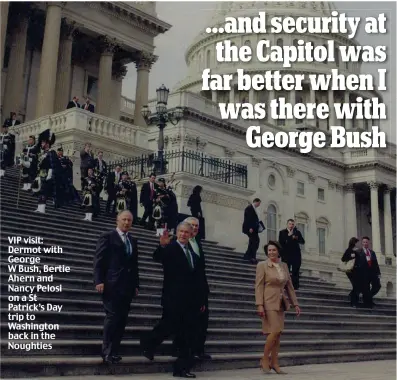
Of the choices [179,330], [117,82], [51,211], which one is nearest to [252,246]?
[51,211]

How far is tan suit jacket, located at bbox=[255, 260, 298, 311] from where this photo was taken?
7.79 meters

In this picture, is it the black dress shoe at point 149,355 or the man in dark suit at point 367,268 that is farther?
the man in dark suit at point 367,268

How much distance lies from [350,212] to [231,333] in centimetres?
4539

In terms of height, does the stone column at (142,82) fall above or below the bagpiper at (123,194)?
above

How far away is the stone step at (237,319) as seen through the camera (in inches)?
300

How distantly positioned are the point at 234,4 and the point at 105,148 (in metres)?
46.3

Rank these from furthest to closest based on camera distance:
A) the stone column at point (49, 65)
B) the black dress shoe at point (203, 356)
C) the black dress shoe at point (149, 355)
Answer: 1. the stone column at point (49, 65)
2. the black dress shoe at point (203, 356)
3. the black dress shoe at point (149, 355)

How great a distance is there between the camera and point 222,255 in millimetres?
15625

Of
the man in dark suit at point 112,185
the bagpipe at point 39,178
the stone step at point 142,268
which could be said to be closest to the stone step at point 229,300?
the stone step at point 142,268

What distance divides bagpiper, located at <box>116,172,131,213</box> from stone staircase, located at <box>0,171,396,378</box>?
790 millimetres

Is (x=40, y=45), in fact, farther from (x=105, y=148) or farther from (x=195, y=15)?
(x=195, y=15)

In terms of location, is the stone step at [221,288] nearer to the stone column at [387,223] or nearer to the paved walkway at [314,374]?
the paved walkway at [314,374]

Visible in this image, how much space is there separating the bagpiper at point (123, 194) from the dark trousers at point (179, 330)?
9063mm

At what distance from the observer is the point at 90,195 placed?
14695mm
